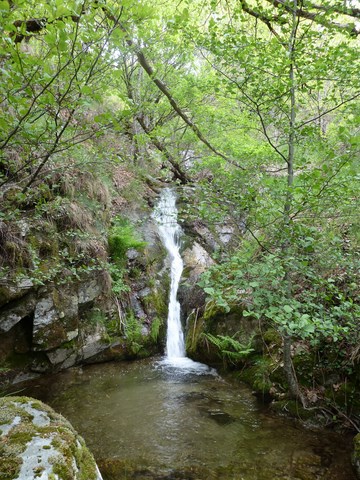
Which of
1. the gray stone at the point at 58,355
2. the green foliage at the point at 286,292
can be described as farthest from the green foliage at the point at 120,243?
the green foliage at the point at 286,292

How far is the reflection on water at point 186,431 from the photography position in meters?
3.76

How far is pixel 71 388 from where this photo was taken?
6.01m

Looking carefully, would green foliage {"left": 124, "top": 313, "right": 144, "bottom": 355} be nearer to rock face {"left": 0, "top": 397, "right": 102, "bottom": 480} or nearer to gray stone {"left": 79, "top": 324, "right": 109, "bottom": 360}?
gray stone {"left": 79, "top": 324, "right": 109, "bottom": 360}

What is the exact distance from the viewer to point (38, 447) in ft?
7.77

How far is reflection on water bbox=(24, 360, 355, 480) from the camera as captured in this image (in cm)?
376

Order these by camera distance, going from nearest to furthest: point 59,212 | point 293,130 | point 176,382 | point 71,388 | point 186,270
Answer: point 293,130 → point 71,388 → point 176,382 → point 59,212 → point 186,270

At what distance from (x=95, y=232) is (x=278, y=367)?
484cm

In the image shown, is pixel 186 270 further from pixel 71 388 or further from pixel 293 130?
pixel 293 130

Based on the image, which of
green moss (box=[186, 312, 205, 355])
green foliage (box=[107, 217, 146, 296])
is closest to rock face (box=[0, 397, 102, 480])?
green moss (box=[186, 312, 205, 355])

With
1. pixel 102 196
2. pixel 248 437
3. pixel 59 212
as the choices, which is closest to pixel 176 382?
pixel 248 437

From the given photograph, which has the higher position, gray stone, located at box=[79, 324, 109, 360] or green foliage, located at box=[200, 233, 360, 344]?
green foliage, located at box=[200, 233, 360, 344]

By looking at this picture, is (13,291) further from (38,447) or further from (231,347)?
(231,347)

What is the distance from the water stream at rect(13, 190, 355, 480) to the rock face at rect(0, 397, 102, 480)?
135 cm

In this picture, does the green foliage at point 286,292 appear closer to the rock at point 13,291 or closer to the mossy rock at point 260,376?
the mossy rock at point 260,376
